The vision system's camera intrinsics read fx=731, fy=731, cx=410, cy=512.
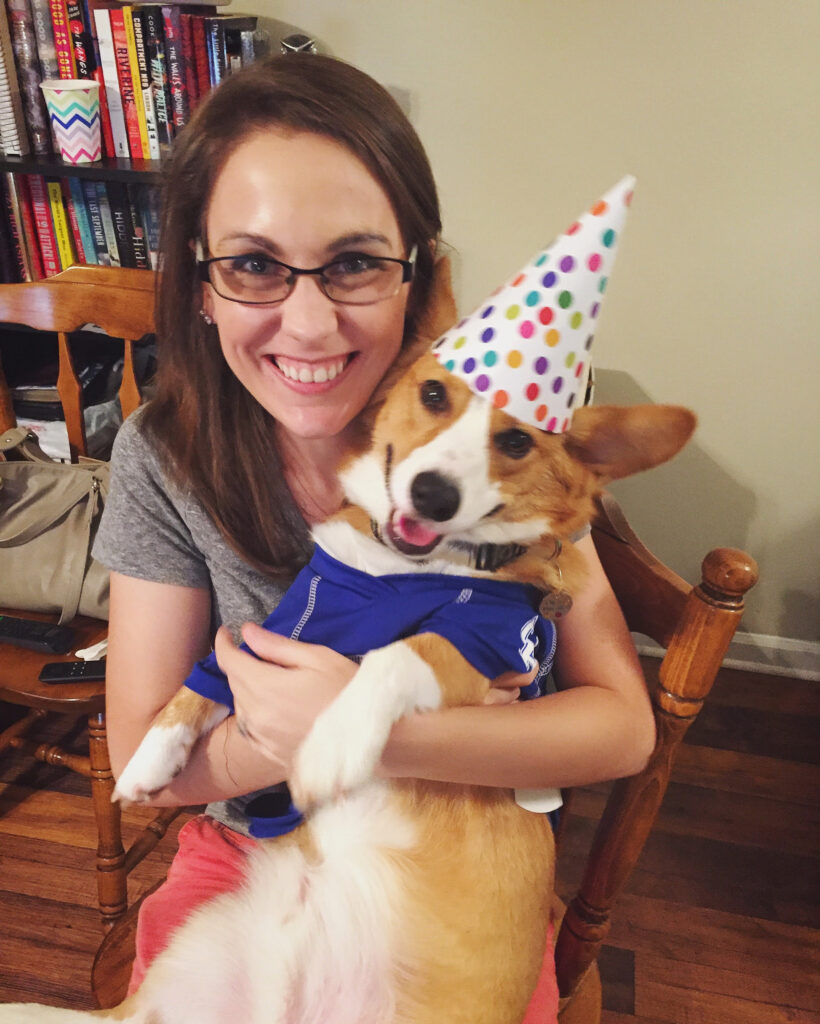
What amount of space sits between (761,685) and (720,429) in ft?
3.17

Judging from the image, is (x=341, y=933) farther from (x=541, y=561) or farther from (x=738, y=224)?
(x=738, y=224)

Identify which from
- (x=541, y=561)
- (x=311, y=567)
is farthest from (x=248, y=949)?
(x=541, y=561)

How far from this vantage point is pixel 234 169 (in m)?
0.92

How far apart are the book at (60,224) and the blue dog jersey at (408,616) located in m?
1.74

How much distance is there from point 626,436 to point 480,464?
19 cm

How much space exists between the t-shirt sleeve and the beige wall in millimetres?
1392

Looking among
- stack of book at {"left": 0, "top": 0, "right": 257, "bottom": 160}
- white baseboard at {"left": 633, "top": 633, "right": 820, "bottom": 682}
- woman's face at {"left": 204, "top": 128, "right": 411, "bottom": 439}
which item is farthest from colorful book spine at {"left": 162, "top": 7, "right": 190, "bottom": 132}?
white baseboard at {"left": 633, "top": 633, "right": 820, "bottom": 682}

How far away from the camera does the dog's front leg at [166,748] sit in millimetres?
951

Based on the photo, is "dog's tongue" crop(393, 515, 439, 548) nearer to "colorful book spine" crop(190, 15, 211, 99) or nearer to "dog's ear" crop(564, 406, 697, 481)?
"dog's ear" crop(564, 406, 697, 481)

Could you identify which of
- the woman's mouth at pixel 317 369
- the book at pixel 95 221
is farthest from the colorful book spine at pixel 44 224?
the woman's mouth at pixel 317 369

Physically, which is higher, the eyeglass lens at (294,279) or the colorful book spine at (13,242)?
the eyeglass lens at (294,279)

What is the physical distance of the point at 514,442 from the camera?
34.4 inches

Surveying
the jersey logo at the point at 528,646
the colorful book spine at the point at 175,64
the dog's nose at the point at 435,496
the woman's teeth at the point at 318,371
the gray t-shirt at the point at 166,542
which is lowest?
the gray t-shirt at the point at 166,542

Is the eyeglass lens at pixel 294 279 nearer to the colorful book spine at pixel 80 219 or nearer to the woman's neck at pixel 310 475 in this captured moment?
the woman's neck at pixel 310 475
